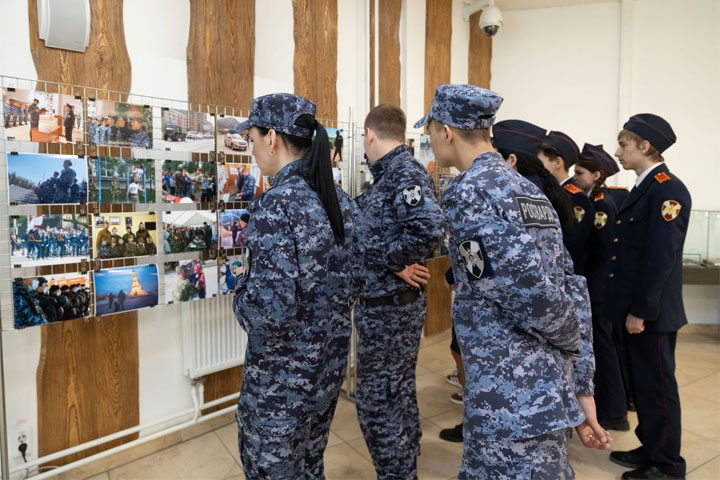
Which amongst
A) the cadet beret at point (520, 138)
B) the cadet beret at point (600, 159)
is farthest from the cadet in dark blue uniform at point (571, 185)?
the cadet beret at point (520, 138)

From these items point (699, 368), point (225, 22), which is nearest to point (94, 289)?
point (225, 22)

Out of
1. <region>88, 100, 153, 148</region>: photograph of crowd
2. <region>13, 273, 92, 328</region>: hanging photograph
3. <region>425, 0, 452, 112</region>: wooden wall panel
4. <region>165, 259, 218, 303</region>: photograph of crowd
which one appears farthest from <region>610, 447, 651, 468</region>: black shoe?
<region>425, 0, 452, 112</region>: wooden wall panel

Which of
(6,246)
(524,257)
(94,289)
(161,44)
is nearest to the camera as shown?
(524,257)

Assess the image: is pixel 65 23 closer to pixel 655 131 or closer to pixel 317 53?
pixel 317 53

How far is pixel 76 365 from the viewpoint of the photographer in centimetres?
233

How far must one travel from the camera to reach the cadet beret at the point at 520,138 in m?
1.68

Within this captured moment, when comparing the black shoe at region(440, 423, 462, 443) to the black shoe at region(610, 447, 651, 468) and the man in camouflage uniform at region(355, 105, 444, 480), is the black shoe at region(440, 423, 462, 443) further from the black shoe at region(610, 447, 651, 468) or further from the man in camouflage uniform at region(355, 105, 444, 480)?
the black shoe at region(610, 447, 651, 468)

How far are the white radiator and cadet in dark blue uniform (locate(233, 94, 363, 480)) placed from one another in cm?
138

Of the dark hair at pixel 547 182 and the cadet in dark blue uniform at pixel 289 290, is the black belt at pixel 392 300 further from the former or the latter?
the dark hair at pixel 547 182

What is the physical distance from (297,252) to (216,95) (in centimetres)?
181

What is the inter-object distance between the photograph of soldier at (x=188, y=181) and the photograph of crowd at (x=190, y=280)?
1.07ft

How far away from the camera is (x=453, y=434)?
2.71 m

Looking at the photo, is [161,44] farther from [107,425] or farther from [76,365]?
[107,425]

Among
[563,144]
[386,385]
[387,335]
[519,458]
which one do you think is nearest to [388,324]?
[387,335]
